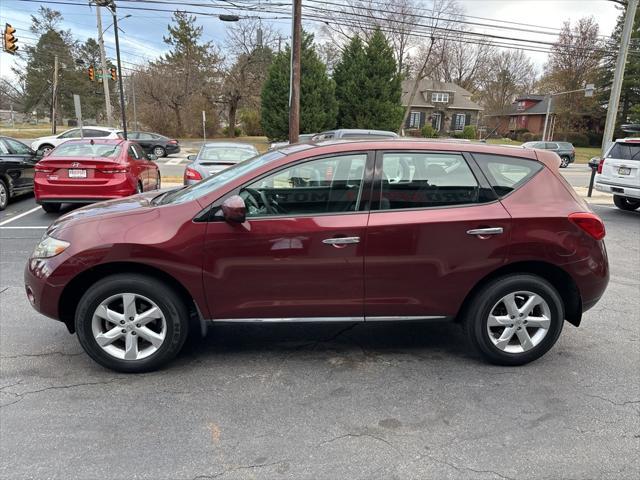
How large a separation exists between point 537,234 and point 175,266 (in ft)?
8.55

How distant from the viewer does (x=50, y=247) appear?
3301mm

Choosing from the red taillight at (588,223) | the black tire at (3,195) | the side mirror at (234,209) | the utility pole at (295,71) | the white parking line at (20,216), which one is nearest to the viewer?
the side mirror at (234,209)

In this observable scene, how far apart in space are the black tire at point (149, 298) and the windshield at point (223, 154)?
6729mm

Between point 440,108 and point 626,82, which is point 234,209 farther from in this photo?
point 440,108

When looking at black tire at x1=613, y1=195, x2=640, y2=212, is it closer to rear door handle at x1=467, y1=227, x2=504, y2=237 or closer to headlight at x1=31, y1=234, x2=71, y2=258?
rear door handle at x1=467, y1=227, x2=504, y2=237

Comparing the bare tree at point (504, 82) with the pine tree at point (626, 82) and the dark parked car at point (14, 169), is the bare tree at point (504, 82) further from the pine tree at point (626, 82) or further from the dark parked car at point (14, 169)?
the dark parked car at point (14, 169)

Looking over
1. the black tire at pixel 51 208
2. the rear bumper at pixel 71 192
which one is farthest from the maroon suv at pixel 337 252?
the black tire at pixel 51 208

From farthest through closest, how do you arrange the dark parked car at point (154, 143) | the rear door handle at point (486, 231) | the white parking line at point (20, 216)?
the dark parked car at point (154, 143) < the white parking line at point (20, 216) < the rear door handle at point (486, 231)

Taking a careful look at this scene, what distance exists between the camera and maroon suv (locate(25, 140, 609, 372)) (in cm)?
322

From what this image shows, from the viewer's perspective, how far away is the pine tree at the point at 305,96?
30797 millimetres

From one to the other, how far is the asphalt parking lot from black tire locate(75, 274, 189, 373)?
11 centimetres

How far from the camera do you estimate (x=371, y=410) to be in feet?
9.86

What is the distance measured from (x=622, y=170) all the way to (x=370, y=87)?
23.8 m

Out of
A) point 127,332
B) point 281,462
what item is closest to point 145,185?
point 127,332
